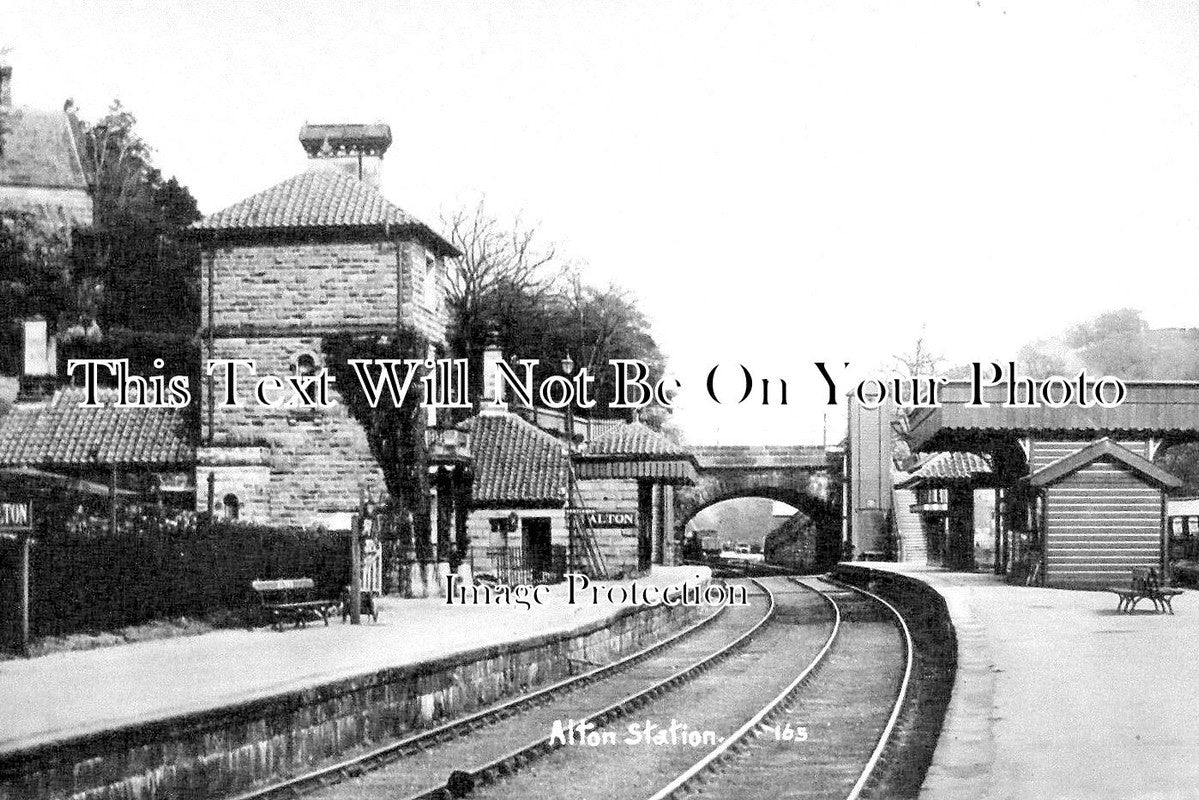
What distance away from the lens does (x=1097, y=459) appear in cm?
2836

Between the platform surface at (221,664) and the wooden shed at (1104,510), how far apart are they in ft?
36.4

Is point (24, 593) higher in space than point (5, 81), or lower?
lower

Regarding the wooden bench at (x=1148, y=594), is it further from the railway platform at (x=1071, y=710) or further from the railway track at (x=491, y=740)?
the railway track at (x=491, y=740)

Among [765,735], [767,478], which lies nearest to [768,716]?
[765,735]

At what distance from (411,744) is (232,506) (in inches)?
292

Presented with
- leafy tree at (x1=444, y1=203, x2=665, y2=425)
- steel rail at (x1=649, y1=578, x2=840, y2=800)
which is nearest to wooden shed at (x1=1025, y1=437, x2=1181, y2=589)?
leafy tree at (x1=444, y1=203, x2=665, y2=425)

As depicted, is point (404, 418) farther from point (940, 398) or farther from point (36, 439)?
point (940, 398)

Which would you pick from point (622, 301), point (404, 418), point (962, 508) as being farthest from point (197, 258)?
point (962, 508)

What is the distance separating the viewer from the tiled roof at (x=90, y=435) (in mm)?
17328

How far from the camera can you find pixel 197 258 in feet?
68.5

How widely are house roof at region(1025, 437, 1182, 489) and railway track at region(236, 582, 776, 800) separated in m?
9.81

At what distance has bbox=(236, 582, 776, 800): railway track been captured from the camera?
1097cm

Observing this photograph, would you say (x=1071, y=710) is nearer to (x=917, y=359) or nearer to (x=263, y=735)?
(x=263, y=735)

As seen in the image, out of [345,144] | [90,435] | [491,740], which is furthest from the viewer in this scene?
[90,435]
